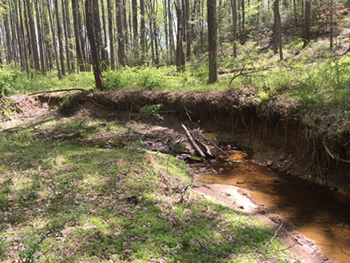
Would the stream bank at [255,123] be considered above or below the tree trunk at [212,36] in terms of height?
below

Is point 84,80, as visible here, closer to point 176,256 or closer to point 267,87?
point 267,87

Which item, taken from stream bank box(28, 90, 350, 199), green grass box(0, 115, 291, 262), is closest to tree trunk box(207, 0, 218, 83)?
stream bank box(28, 90, 350, 199)

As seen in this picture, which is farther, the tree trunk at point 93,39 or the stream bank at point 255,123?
the tree trunk at point 93,39

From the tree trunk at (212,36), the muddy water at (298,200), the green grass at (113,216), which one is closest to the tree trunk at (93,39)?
the tree trunk at (212,36)

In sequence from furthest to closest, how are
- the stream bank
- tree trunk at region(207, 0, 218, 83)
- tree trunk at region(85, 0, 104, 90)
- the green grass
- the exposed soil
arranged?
Result: tree trunk at region(85, 0, 104, 90)
tree trunk at region(207, 0, 218, 83)
the stream bank
the exposed soil
the green grass

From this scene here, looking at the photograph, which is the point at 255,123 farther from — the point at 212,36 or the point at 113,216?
the point at 113,216

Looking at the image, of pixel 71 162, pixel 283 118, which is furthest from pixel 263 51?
pixel 71 162

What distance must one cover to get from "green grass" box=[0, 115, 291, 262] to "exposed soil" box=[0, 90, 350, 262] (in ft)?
2.22

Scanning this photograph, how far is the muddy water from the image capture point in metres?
4.22

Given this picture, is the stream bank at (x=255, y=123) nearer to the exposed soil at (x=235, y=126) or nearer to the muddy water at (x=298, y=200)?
the exposed soil at (x=235, y=126)

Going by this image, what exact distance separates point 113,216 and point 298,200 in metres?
4.28

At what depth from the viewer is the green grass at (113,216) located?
11.0 feet

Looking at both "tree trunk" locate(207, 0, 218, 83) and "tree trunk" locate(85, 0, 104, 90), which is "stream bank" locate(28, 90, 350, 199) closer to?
"tree trunk" locate(85, 0, 104, 90)

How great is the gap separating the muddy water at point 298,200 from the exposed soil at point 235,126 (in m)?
0.27
